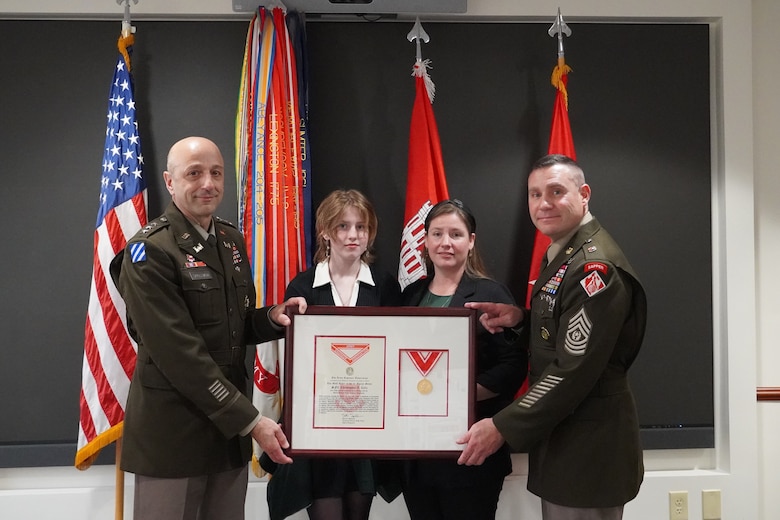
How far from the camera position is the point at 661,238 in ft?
9.85

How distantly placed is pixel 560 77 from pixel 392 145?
0.82 m

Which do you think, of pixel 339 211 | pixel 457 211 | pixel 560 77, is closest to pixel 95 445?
pixel 339 211

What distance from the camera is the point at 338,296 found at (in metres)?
2.29

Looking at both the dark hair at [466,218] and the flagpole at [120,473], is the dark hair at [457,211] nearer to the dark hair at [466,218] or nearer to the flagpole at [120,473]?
the dark hair at [466,218]

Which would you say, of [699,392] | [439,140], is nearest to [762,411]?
[699,392]

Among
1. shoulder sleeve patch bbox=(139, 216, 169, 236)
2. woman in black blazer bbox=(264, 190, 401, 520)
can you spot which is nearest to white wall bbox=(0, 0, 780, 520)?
woman in black blazer bbox=(264, 190, 401, 520)

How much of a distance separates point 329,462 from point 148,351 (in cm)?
79

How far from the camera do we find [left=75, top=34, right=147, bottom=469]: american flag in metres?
2.57

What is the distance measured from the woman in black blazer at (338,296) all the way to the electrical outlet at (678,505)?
1.57 metres

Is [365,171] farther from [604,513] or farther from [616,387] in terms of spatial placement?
[604,513]

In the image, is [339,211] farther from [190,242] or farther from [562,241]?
[562,241]

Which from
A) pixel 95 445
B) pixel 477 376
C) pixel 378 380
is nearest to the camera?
pixel 378 380

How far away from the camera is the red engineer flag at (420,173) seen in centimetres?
272

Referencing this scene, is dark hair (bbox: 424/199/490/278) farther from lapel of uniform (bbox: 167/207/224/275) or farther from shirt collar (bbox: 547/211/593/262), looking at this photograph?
lapel of uniform (bbox: 167/207/224/275)
